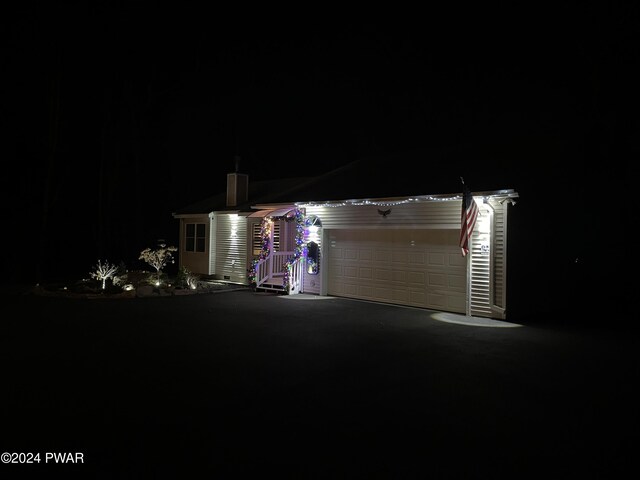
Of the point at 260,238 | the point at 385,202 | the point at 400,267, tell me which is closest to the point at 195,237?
the point at 260,238

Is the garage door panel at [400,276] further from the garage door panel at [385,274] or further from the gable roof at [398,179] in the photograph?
the gable roof at [398,179]

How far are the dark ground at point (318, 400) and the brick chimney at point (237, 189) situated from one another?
9.98 metres

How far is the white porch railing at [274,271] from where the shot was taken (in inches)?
608

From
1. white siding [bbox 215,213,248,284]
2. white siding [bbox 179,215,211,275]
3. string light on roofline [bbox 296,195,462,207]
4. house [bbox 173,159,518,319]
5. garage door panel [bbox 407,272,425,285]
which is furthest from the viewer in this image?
white siding [bbox 179,215,211,275]

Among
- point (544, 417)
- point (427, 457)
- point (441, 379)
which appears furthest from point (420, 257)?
point (427, 457)

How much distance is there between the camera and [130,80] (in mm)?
26156

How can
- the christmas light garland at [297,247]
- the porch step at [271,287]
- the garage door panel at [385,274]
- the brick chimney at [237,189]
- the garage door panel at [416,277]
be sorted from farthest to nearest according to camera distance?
the brick chimney at [237,189], the porch step at [271,287], the christmas light garland at [297,247], the garage door panel at [385,274], the garage door panel at [416,277]

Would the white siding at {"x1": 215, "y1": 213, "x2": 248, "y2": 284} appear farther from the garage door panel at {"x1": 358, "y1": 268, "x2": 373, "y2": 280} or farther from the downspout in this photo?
the downspout

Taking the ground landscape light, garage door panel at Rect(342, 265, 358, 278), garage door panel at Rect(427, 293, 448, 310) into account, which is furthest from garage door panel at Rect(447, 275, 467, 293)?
garage door panel at Rect(342, 265, 358, 278)

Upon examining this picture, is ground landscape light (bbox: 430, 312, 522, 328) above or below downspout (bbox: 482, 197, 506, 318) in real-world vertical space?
below

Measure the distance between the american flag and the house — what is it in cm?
32

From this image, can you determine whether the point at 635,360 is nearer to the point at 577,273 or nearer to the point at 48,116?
the point at 577,273

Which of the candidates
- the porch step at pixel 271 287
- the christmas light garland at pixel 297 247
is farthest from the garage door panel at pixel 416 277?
the porch step at pixel 271 287

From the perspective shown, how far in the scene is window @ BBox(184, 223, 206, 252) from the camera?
2039 cm
